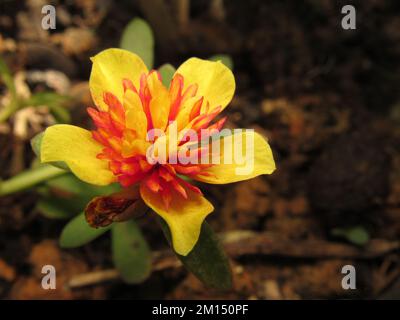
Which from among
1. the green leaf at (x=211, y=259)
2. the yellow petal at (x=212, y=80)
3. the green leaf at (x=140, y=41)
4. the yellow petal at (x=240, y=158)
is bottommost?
the green leaf at (x=211, y=259)

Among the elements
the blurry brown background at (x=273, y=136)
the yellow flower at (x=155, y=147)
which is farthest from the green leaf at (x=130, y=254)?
the yellow flower at (x=155, y=147)

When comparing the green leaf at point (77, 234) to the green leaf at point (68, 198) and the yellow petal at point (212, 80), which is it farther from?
the yellow petal at point (212, 80)

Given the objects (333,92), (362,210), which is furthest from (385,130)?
(362,210)

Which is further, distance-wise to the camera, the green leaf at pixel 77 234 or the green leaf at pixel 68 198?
the green leaf at pixel 68 198

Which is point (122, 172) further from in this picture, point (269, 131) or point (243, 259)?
point (269, 131)

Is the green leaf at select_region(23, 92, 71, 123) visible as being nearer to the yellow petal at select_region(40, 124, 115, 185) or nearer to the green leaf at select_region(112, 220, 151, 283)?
the green leaf at select_region(112, 220, 151, 283)

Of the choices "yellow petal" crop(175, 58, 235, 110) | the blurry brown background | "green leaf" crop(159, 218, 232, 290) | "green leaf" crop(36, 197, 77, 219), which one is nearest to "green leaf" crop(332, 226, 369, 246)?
the blurry brown background
